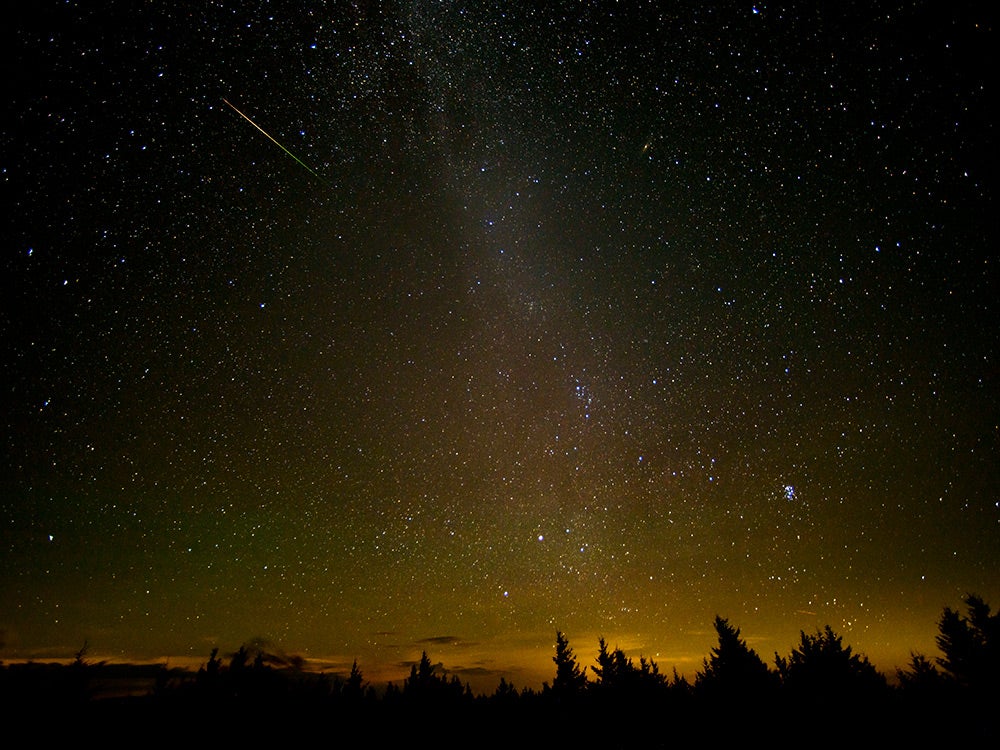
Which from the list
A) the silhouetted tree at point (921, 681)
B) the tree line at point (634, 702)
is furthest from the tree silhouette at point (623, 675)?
the silhouetted tree at point (921, 681)

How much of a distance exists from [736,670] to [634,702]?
9342 mm

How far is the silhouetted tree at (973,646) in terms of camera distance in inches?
738

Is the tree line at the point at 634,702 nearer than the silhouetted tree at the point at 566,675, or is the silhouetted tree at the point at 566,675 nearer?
the tree line at the point at 634,702

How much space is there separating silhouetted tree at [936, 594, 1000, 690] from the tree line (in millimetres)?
43

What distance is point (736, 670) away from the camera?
2080 centimetres

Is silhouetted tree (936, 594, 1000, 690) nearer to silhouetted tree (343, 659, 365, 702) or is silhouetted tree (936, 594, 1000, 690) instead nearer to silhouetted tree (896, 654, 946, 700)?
silhouetted tree (896, 654, 946, 700)

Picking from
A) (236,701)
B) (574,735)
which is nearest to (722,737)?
(574,735)

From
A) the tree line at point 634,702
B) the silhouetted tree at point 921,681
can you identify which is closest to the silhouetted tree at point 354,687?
the tree line at point 634,702

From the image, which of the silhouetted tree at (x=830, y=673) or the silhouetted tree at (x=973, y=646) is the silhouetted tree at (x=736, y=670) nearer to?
the silhouetted tree at (x=830, y=673)

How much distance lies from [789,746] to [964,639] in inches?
410

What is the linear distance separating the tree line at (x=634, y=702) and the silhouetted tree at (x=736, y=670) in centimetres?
5

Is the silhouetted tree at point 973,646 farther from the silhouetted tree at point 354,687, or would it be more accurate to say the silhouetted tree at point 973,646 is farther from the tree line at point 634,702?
the silhouetted tree at point 354,687

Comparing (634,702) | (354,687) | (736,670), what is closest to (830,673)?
(736,670)

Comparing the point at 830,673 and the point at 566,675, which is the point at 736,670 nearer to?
the point at 830,673
